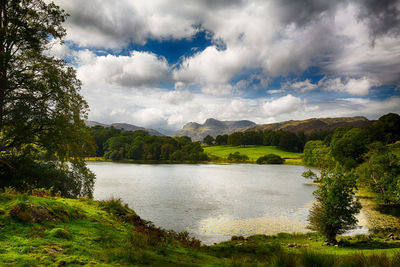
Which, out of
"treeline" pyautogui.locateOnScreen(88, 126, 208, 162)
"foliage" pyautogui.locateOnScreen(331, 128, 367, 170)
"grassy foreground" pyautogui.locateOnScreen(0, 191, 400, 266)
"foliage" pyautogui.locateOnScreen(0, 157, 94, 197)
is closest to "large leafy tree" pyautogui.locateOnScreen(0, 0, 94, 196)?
"foliage" pyautogui.locateOnScreen(0, 157, 94, 197)

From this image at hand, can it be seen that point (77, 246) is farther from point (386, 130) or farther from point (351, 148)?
point (386, 130)

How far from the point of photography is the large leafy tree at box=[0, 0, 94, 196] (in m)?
16.8

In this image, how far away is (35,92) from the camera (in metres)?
17.8

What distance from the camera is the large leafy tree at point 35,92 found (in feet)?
55.0

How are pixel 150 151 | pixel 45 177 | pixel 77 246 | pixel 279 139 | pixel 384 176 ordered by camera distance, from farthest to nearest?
pixel 279 139 < pixel 150 151 < pixel 384 176 < pixel 45 177 < pixel 77 246

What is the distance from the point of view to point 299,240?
61.4 ft

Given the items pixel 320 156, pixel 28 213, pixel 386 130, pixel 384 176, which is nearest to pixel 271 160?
pixel 320 156

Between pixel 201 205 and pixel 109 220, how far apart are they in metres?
20.7

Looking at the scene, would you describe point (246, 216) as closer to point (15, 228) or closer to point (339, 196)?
point (339, 196)

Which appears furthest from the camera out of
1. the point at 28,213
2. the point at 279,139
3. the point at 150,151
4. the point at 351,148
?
the point at 279,139

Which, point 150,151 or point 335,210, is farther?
point 150,151

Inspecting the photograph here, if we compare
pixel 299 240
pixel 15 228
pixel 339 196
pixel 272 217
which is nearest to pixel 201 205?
pixel 272 217

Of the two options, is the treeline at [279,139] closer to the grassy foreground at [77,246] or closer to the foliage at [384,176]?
the foliage at [384,176]

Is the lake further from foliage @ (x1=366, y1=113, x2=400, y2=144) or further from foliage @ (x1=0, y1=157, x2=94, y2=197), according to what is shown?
foliage @ (x1=366, y1=113, x2=400, y2=144)
